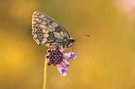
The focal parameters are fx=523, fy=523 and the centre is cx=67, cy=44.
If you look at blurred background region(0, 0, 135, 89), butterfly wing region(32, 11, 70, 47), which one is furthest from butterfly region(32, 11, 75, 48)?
blurred background region(0, 0, 135, 89)

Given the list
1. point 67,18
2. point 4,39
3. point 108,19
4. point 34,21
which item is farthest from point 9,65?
point 34,21

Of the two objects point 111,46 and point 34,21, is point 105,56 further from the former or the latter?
point 34,21

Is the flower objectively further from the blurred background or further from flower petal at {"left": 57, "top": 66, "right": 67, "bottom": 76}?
the blurred background

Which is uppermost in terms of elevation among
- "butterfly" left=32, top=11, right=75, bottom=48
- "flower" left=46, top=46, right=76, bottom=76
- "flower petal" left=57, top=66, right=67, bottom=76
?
"butterfly" left=32, top=11, right=75, bottom=48

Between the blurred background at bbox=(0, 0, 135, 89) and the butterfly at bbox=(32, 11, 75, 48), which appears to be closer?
the butterfly at bbox=(32, 11, 75, 48)

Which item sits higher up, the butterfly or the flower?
the butterfly

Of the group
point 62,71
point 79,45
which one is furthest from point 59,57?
point 79,45
